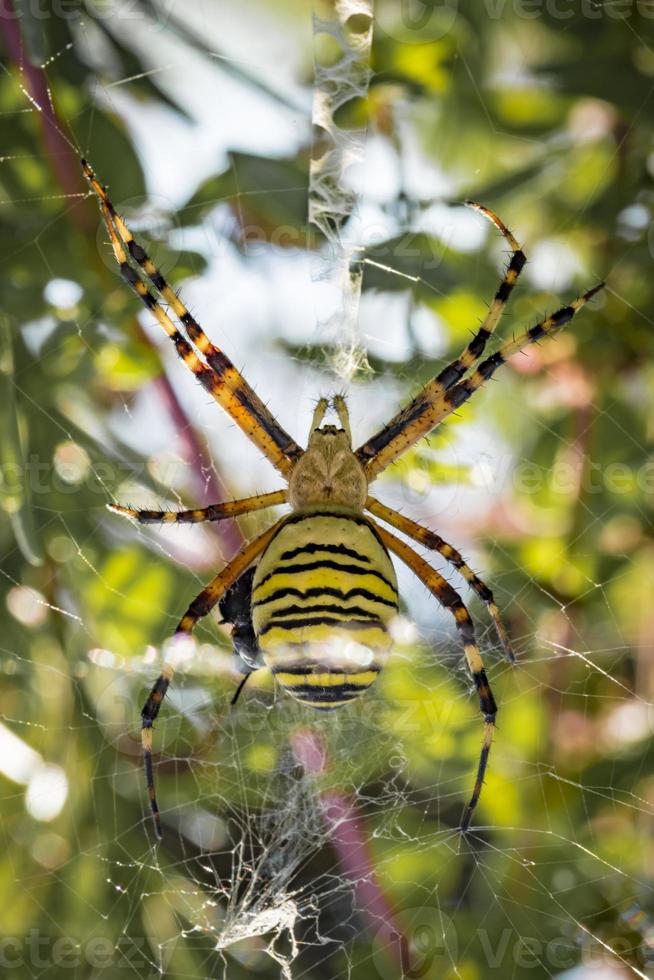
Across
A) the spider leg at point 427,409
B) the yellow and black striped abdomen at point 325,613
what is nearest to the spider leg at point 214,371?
the spider leg at point 427,409

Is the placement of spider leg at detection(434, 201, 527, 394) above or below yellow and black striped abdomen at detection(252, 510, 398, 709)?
above

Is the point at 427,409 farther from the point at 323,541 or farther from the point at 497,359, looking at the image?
the point at 323,541
